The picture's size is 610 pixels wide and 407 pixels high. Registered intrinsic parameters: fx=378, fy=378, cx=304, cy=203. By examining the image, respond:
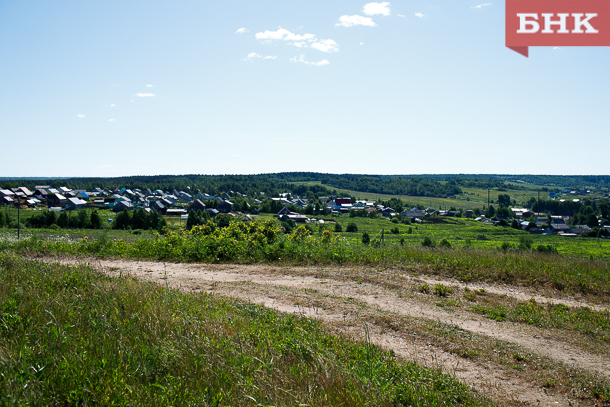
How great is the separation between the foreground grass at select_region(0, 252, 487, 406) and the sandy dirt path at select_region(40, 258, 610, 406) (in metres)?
0.79

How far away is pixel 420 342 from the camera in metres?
5.32

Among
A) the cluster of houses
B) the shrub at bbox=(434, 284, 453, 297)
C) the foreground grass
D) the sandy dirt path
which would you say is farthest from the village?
the foreground grass

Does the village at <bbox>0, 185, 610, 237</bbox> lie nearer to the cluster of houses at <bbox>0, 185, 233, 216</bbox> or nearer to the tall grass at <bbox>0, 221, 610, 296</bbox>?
the cluster of houses at <bbox>0, 185, 233, 216</bbox>

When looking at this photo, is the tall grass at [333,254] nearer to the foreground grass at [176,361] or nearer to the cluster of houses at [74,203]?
the foreground grass at [176,361]

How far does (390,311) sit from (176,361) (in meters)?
4.32

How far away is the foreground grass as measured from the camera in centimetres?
281

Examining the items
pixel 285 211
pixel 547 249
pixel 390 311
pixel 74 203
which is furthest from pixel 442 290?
pixel 74 203

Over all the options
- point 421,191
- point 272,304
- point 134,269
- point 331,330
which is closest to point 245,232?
point 134,269

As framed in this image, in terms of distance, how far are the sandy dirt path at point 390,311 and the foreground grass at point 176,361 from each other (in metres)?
0.79

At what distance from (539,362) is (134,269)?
912cm

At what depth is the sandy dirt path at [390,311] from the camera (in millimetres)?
4340

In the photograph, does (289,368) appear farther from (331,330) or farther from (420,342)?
(420,342)

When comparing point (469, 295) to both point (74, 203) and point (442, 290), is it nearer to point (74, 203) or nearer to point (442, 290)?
point (442, 290)

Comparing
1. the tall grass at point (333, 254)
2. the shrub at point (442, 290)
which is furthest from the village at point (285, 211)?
the shrub at point (442, 290)
